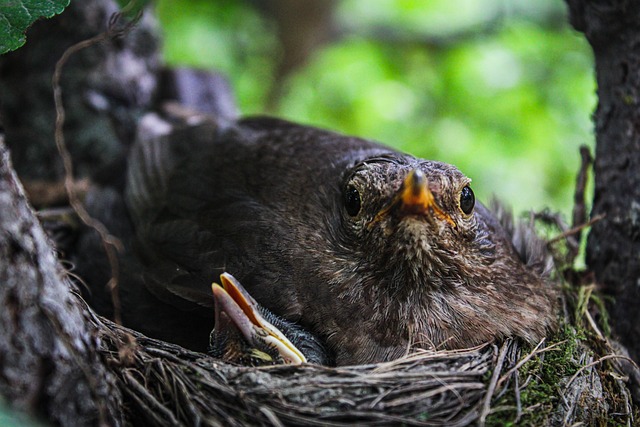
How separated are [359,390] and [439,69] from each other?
5426mm

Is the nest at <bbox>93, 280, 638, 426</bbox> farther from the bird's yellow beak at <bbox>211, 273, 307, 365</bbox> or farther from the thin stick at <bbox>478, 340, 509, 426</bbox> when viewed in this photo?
the bird's yellow beak at <bbox>211, 273, 307, 365</bbox>

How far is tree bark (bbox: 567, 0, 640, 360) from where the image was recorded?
267 centimetres

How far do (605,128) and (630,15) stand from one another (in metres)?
0.46

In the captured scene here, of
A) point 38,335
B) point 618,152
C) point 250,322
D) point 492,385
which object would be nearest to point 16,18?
point 38,335

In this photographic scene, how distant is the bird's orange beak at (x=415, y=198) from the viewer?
2.11 meters

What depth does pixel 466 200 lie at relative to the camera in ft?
7.83

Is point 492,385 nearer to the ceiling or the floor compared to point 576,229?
nearer to the ceiling

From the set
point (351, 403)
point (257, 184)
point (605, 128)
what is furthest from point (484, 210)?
point (351, 403)

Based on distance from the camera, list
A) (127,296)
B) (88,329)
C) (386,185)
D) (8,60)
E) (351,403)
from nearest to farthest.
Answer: (88,329), (351,403), (386,185), (127,296), (8,60)

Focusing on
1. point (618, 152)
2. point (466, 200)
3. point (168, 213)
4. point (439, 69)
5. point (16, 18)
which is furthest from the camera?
point (439, 69)

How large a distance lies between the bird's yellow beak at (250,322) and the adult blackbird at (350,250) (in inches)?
7.8

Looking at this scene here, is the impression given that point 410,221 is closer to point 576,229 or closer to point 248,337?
point 248,337

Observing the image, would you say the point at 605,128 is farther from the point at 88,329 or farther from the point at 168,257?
the point at 88,329

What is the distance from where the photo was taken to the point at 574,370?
2.31 m
